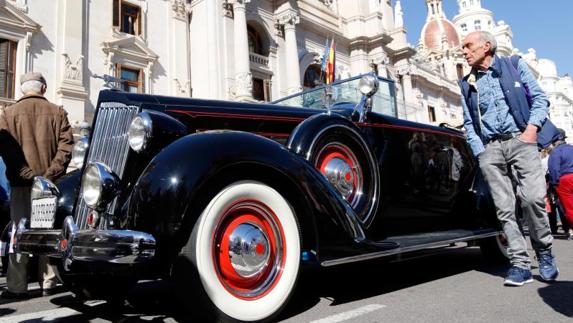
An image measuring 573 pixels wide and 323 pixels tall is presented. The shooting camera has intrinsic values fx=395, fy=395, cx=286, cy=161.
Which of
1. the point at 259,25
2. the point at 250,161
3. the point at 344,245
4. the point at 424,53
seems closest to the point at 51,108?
the point at 250,161

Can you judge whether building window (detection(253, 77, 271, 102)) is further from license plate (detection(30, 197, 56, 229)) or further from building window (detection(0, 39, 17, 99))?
license plate (detection(30, 197, 56, 229))

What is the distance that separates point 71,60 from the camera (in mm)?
11992

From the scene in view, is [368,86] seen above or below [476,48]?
below

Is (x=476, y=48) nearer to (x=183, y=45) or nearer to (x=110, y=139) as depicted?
(x=110, y=139)

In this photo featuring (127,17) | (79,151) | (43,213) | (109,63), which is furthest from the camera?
(127,17)

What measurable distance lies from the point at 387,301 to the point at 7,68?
40.7 ft

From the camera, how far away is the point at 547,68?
83.8m

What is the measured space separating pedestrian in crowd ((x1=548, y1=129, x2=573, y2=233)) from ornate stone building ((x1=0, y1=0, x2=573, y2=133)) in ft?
7.78

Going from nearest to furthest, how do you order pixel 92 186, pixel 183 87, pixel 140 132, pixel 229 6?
pixel 92 186, pixel 140 132, pixel 183 87, pixel 229 6

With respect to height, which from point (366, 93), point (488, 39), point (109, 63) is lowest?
point (366, 93)

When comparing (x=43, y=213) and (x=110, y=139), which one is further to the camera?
(x=43, y=213)

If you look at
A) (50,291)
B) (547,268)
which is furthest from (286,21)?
(547,268)

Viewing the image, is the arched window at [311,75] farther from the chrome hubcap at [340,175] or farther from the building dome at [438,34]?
the building dome at [438,34]

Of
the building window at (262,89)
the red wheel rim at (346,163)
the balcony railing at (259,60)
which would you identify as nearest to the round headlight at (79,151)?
the red wheel rim at (346,163)
